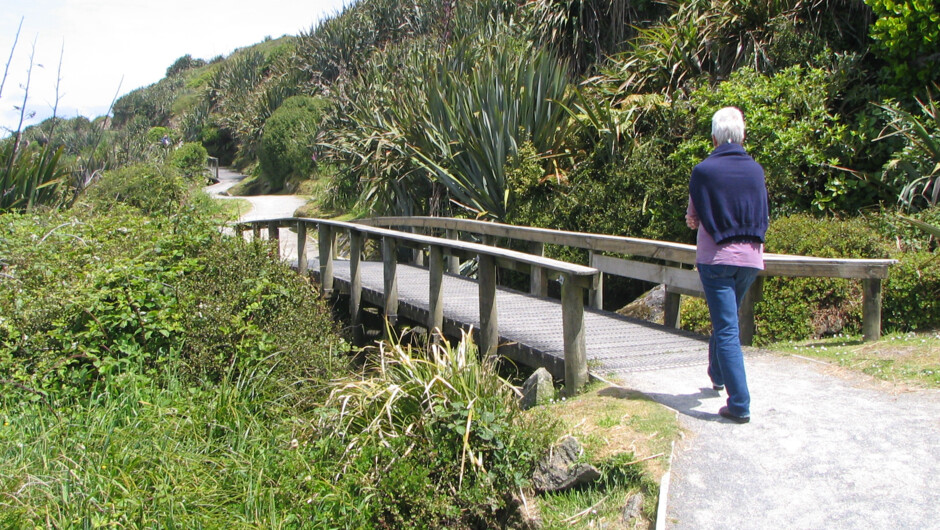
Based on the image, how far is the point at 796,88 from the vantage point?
10.2 meters

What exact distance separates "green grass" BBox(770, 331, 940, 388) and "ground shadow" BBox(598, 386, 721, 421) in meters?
1.35

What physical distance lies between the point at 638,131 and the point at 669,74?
3.81ft

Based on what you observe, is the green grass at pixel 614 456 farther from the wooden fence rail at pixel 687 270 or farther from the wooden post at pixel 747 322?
the wooden post at pixel 747 322

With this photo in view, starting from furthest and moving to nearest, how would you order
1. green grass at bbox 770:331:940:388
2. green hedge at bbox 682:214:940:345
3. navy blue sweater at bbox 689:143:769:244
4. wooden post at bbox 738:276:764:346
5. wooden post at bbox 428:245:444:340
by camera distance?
wooden post at bbox 428:245:444:340 < green hedge at bbox 682:214:940:345 < wooden post at bbox 738:276:764:346 < green grass at bbox 770:331:940:388 < navy blue sweater at bbox 689:143:769:244

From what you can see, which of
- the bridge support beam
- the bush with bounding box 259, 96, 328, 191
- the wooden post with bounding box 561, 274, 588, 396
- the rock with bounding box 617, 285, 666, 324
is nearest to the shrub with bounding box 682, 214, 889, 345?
the rock with bounding box 617, 285, 666, 324

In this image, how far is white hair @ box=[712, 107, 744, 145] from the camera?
15.9ft

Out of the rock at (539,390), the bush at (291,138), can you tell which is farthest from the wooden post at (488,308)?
the bush at (291,138)

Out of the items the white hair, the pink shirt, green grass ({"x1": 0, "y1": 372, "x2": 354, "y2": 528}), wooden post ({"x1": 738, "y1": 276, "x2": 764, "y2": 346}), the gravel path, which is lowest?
green grass ({"x1": 0, "y1": 372, "x2": 354, "y2": 528})

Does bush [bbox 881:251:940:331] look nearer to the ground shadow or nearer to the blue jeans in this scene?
the ground shadow

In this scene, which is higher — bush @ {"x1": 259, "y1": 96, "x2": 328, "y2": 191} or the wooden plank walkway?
bush @ {"x1": 259, "y1": 96, "x2": 328, "y2": 191}

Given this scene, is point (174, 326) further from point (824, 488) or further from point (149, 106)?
point (149, 106)

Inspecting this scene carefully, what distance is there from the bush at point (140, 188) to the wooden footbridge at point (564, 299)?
21.9 ft

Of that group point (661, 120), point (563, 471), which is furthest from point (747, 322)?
point (661, 120)

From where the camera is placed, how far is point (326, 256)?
10641mm
